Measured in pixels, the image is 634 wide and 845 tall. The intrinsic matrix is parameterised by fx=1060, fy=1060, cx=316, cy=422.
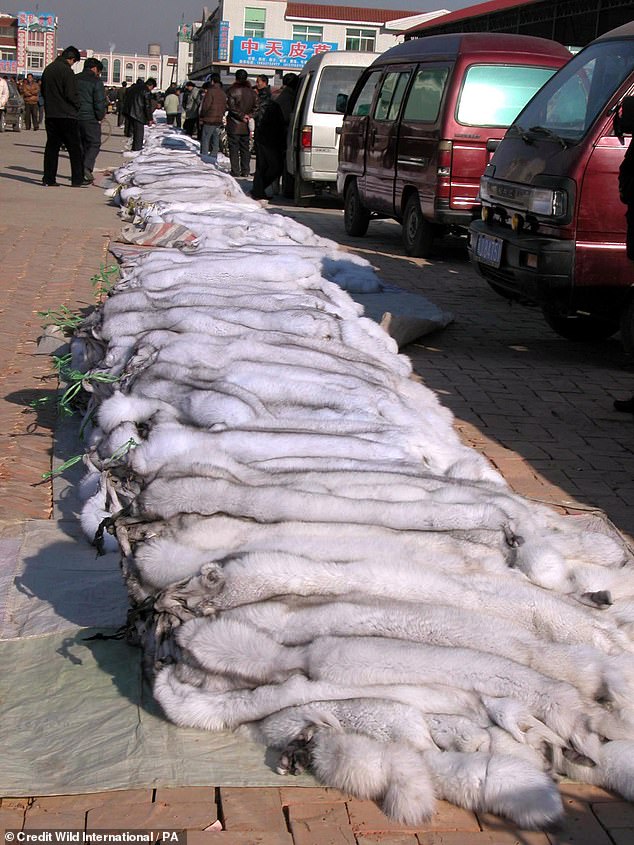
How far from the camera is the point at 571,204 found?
7.21 meters

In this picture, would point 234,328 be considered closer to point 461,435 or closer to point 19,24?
point 461,435

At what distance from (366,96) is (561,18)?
43.1 ft

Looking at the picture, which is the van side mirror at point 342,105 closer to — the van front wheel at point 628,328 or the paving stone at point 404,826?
the van front wheel at point 628,328

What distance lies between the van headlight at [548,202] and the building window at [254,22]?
7924cm

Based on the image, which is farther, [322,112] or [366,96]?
[322,112]

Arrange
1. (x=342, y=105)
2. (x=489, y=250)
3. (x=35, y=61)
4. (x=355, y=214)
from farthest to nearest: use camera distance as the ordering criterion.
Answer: (x=35, y=61)
(x=342, y=105)
(x=355, y=214)
(x=489, y=250)

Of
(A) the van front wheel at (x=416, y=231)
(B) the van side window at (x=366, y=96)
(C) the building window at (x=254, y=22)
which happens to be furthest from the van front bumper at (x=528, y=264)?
(C) the building window at (x=254, y=22)

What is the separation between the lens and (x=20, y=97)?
35.7 meters

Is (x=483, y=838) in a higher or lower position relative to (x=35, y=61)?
lower

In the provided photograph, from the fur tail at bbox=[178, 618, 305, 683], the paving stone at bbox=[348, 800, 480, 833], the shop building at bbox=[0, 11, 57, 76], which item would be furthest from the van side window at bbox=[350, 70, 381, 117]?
the shop building at bbox=[0, 11, 57, 76]

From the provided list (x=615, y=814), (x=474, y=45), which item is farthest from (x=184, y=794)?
(x=474, y=45)

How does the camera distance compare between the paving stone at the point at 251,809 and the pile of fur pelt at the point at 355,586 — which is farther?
the pile of fur pelt at the point at 355,586

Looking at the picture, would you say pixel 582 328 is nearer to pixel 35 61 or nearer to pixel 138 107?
pixel 138 107

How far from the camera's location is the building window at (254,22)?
266ft
